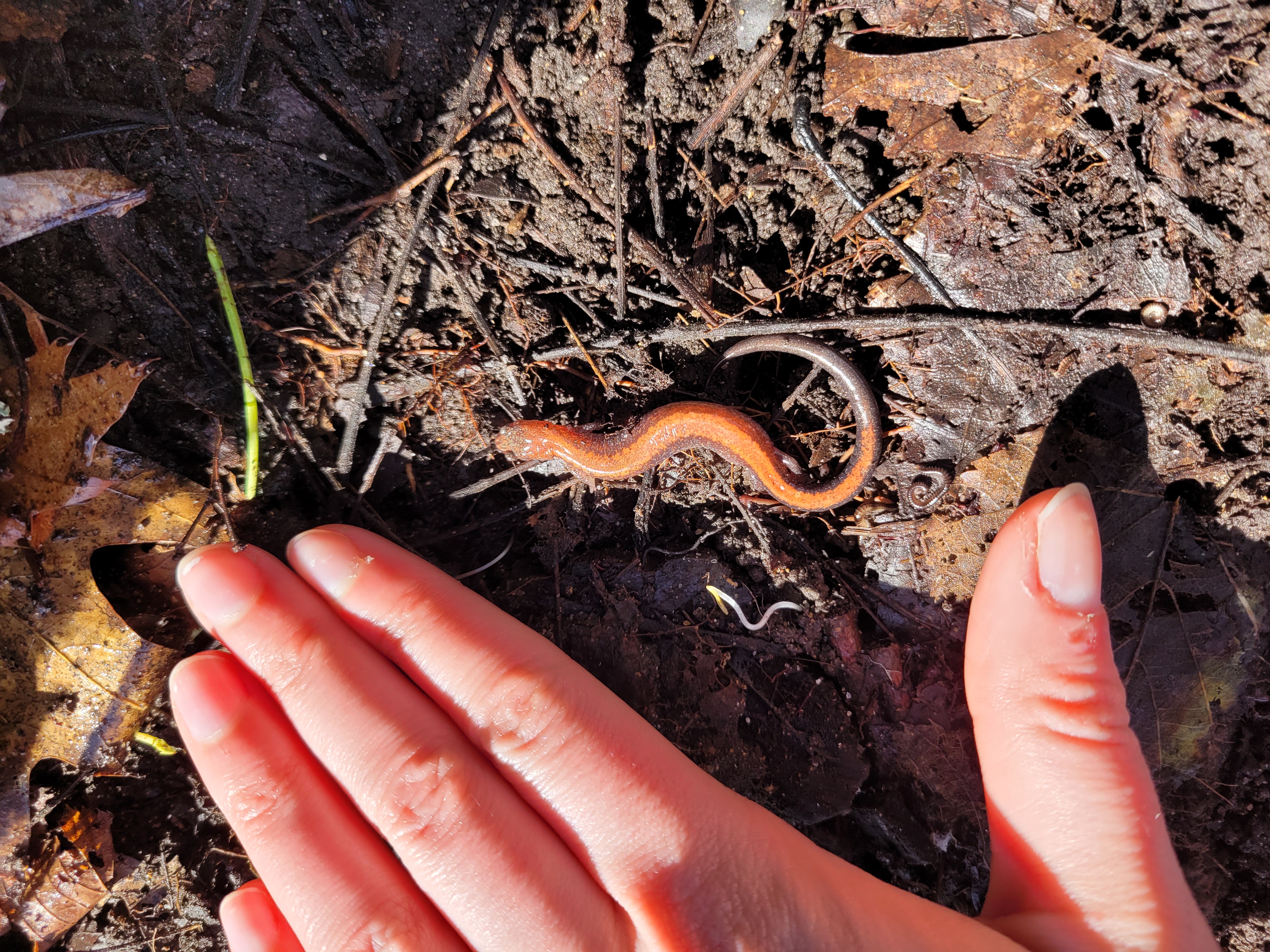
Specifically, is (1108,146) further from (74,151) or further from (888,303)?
(74,151)

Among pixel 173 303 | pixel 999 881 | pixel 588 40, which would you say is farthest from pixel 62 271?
pixel 999 881

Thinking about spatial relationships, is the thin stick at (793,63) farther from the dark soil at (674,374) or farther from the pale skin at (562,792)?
the pale skin at (562,792)

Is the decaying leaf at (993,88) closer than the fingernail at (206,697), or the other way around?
the fingernail at (206,697)

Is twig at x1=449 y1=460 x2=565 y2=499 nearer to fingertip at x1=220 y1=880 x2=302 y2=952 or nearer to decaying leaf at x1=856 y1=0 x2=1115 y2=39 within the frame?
fingertip at x1=220 y1=880 x2=302 y2=952

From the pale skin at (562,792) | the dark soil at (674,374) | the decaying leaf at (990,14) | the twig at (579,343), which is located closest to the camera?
the pale skin at (562,792)

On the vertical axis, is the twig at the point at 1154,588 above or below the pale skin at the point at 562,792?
above

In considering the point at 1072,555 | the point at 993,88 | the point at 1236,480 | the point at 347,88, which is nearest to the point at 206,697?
the point at 347,88

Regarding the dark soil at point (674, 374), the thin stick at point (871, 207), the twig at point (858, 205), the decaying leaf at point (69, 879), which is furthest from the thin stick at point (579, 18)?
the decaying leaf at point (69, 879)
